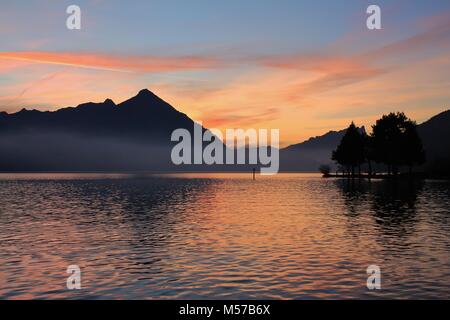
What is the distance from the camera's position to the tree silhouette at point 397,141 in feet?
502

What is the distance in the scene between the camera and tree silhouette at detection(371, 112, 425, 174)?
502 feet

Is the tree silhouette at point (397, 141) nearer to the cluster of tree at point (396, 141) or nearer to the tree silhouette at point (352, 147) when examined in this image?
the cluster of tree at point (396, 141)

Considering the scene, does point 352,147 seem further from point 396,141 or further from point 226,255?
point 226,255

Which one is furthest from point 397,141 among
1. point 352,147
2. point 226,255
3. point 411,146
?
point 226,255

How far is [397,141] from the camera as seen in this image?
153625mm

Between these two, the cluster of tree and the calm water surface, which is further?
the cluster of tree

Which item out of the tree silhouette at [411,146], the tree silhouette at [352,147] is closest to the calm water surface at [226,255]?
the tree silhouette at [411,146]

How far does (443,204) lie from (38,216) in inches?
1838

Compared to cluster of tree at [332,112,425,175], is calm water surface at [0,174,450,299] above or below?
below

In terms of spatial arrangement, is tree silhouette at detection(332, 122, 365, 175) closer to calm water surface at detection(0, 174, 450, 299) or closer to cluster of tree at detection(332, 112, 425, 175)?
cluster of tree at detection(332, 112, 425, 175)

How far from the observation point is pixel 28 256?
28.0 meters

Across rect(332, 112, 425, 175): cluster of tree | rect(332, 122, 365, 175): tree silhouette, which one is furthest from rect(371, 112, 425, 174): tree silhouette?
rect(332, 122, 365, 175): tree silhouette
